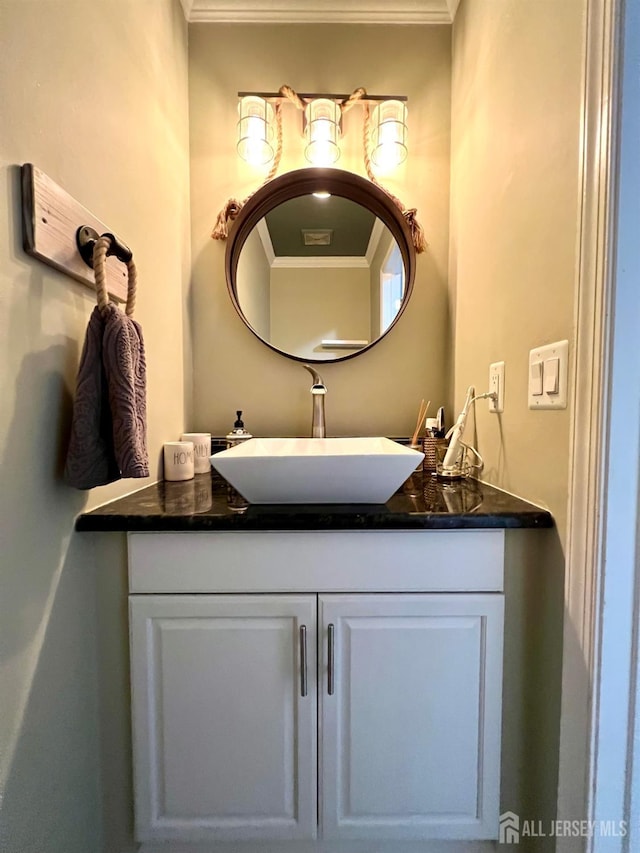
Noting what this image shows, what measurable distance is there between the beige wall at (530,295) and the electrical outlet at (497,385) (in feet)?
0.08

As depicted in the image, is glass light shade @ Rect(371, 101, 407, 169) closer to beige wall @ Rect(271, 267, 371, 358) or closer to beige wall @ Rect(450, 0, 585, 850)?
beige wall @ Rect(450, 0, 585, 850)

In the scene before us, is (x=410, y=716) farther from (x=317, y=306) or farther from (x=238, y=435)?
(x=317, y=306)

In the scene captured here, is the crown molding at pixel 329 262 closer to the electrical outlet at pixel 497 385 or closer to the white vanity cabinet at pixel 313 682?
the electrical outlet at pixel 497 385

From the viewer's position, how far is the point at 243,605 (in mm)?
734

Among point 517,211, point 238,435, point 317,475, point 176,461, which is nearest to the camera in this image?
point 317,475

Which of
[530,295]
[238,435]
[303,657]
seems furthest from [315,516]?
[530,295]

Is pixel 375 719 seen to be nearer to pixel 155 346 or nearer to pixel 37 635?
pixel 37 635

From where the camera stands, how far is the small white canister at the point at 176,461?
40.2 inches

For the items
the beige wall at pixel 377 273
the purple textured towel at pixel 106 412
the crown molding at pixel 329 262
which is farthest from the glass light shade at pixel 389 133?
the purple textured towel at pixel 106 412

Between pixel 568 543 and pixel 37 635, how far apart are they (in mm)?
919

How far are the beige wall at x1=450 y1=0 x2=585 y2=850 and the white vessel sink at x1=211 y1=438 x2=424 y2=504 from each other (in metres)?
0.29

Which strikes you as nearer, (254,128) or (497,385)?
(497,385)

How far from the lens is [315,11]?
1188 mm

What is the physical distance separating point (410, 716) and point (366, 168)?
4.97ft
